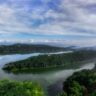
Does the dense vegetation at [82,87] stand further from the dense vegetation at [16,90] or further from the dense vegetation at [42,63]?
the dense vegetation at [42,63]

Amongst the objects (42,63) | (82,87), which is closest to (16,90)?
(82,87)

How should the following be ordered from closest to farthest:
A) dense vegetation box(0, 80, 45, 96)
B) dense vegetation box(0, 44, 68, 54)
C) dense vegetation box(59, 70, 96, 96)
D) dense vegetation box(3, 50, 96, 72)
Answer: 1. dense vegetation box(0, 80, 45, 96)
2. dense vegetation box(59, 70, 96, 96)
3. dense vegetation box(3, 50, 96, 72)
4. dense vegetation box(0, 44, 68, 54)

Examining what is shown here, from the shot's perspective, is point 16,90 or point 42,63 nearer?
point 16,90

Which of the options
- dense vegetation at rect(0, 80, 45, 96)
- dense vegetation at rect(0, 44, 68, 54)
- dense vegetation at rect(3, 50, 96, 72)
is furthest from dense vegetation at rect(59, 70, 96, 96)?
dense vegetation at rect(0, 44, 68, 54)

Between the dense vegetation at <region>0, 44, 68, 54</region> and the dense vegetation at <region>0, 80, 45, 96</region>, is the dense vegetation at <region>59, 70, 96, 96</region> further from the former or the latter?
the dense vegetation at <region>0, 44, 68, 54</region>

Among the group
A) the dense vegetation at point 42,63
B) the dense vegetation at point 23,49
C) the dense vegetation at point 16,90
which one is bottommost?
the dense vegetation at point 42,63

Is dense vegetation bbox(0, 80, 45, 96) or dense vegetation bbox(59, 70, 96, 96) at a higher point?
dense vegetation bbox(0, 80, 45, 96)

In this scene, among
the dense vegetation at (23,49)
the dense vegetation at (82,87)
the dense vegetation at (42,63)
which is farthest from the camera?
the dense vegetation at (23,49)

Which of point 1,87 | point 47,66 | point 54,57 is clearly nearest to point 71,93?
point 1,87

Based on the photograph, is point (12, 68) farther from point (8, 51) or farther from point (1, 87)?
point (8, 51)

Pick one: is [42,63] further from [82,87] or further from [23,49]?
[23,49]

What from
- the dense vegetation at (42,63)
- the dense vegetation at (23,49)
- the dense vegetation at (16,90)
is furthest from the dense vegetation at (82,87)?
the dense vegetation at (23,49)
